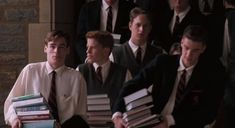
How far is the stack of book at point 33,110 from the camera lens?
3.66 meters

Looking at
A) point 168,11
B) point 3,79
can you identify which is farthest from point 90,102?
point 3,79

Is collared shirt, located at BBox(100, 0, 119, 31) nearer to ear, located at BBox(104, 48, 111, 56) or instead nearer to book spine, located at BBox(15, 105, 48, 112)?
ear, located at BBox(104, 48, 111, 56)

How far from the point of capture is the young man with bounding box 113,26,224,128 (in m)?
3.83

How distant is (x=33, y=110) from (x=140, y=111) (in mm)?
695

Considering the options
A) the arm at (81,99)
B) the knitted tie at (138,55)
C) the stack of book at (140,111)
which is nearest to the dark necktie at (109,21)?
the knitted tie at (138,55)

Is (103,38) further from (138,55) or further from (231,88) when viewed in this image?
(231,88)

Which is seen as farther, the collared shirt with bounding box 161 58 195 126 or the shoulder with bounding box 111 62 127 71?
the shoulder with bounding box 111 62 127 71

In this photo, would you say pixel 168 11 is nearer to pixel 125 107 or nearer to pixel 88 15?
pixel 88 15

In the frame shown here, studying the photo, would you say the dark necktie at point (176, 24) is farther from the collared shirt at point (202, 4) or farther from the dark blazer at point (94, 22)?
the collared shirt at point (202, 4)

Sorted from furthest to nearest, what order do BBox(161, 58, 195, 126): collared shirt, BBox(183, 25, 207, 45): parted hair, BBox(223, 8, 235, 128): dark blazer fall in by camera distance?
BBox(223, 8, 235, 128): dark blazer < BBox(161, 58, 195, 126): collared shirt < BBox(183, 25, 207, 45): parted hair

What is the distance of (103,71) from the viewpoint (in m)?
4.32

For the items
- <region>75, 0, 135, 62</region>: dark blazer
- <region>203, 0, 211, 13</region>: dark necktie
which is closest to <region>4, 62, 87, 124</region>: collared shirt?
<region>75, 0, 135, 62</region>: dark blazer

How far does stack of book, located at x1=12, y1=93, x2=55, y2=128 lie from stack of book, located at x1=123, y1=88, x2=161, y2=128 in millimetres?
507

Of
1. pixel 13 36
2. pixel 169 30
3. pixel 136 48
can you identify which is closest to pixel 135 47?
pixel 136 48
